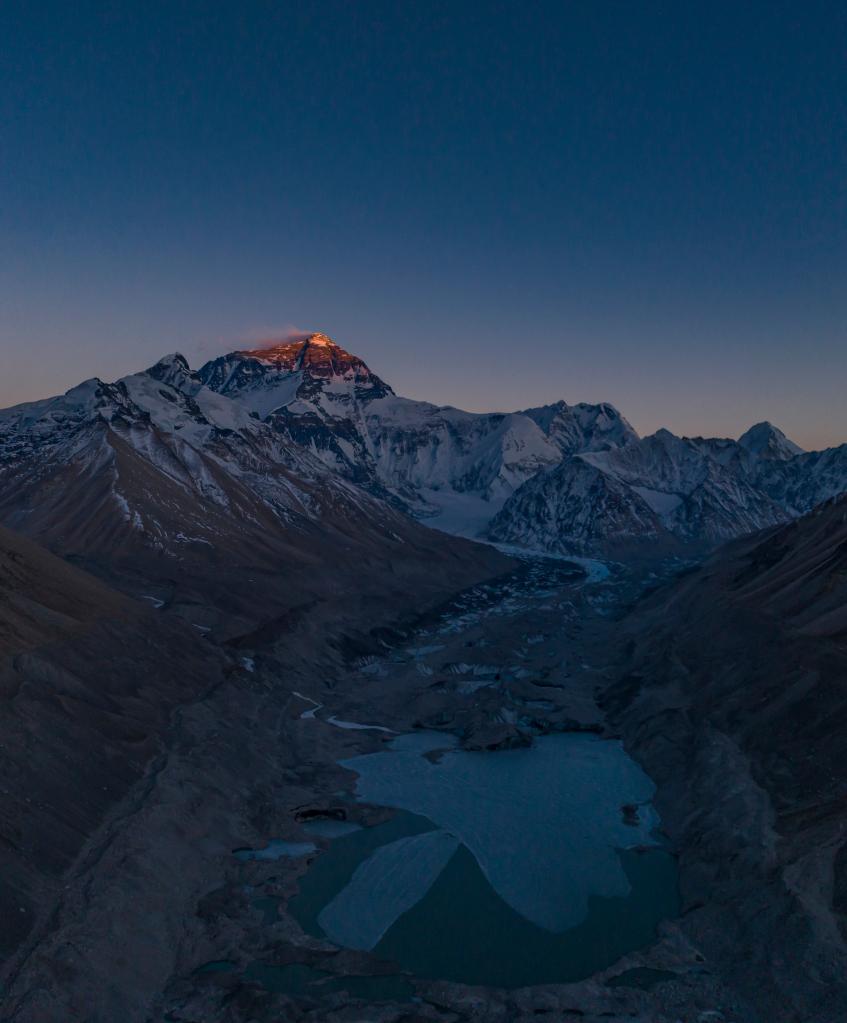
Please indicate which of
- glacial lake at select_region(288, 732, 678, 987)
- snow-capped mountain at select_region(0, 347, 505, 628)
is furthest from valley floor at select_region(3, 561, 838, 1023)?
snow-capped mountain at select_region(0, 347, 505, 628)

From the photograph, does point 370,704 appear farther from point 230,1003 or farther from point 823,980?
point 823,980

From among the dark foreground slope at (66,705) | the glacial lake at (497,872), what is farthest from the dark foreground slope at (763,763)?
the dark foreground slope at (66,705)

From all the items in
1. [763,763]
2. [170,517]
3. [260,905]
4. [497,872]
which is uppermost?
[763,763]

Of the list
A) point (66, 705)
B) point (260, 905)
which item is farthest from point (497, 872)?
point (66, 705)

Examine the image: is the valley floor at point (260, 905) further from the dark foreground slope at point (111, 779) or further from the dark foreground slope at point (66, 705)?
the dark foreground slope at point (66, 705)

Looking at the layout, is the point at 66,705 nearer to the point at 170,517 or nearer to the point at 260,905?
the point at 260,905
